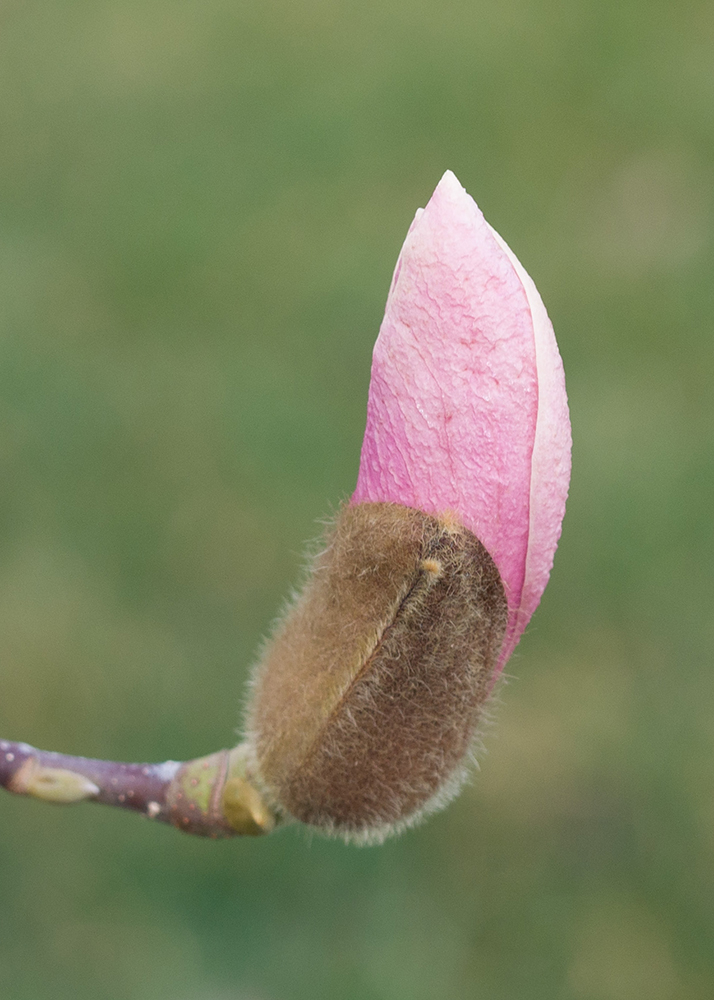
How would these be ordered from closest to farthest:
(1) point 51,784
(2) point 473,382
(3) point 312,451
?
(2) point 473,382 < (1) point 51,784 < (3) point 312,451

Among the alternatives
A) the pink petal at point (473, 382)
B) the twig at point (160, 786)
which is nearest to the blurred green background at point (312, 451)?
the twig at point (160, 786)

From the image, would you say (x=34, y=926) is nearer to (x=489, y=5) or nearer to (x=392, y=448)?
(x=392, y=448)

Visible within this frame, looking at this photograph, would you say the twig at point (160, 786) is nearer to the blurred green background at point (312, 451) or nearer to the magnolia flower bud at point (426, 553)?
the magnolia flower bud at point (426, 553)

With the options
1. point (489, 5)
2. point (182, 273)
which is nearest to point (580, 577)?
point (182, 273)

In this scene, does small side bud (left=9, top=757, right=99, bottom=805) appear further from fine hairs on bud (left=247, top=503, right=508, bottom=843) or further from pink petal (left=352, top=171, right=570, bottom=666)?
pink petal (left=352, top=171, right=570, bottom=666)

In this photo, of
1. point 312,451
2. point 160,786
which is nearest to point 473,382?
point 160,786

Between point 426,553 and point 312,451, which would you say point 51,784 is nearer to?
point 426,553

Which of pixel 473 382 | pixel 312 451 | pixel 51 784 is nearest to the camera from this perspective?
pixel 473 382
